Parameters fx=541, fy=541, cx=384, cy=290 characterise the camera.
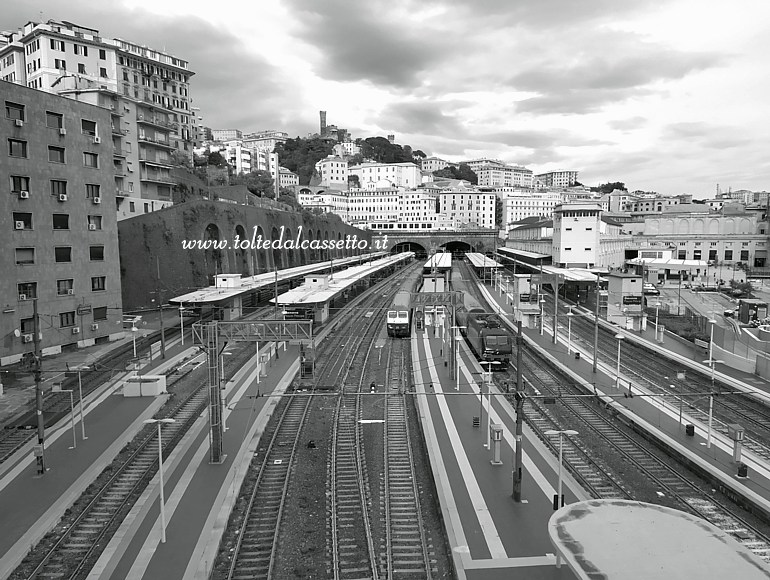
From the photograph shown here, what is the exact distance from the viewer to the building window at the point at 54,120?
105 feet

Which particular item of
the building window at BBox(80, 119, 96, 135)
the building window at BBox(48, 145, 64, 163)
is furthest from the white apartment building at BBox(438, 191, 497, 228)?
the building window at BBox(48, 145, 64, 163)

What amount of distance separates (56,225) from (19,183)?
305 cm

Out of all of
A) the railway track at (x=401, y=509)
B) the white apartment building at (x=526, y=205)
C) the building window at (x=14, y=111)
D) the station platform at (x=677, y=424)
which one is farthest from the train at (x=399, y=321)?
the white apartment building at (x=526, y=205)

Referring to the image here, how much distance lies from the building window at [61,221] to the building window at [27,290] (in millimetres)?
3868

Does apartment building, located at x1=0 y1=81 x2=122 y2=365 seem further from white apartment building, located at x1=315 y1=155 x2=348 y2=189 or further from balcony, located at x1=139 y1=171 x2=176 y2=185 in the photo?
white apartment building, located at x1=315 y1=155 x2=348 y2=189

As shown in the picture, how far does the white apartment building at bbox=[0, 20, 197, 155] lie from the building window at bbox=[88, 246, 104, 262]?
27.3 meters

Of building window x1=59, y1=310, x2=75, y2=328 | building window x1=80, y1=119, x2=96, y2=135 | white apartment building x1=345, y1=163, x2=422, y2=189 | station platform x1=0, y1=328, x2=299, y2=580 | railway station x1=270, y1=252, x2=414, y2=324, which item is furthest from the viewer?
white apartment building x1=345, y1=163, x2=422, y2=189

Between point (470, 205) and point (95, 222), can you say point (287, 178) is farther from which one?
point (95, 222)

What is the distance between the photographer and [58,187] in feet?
107

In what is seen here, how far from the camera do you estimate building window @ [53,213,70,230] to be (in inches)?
1265

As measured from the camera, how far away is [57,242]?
105ft

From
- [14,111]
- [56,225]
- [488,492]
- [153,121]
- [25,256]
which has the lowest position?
[488,492]

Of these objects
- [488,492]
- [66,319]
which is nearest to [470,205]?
[66,319]

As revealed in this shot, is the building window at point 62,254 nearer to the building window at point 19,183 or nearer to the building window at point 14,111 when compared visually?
the building window at point 19,183
